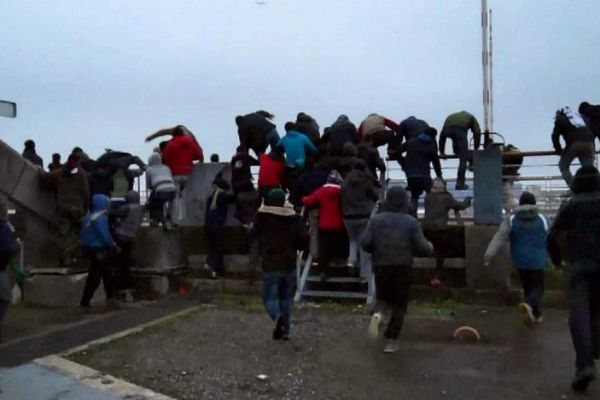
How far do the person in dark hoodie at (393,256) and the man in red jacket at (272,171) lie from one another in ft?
12.7

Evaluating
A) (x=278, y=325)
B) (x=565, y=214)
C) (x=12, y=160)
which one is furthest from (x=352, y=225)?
(x=12, y=160)

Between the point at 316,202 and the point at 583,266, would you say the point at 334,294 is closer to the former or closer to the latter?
the point at 316,202

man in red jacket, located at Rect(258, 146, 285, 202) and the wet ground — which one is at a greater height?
man in red jacket, located at Rect(258, 146, 285, 202)

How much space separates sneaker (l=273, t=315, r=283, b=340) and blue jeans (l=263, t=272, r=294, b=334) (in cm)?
4

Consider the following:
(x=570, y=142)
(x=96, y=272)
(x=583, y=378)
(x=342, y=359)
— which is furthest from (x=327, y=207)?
(x=583, y=378)

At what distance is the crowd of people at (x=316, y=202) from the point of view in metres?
8.80

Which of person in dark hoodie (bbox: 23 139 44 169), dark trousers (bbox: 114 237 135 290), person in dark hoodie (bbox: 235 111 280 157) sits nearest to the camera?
dark trousers (bbox: 114 237 135 290)

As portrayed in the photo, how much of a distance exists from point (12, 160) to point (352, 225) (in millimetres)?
5765

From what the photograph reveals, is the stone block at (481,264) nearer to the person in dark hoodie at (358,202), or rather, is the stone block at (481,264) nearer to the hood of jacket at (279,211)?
the person in dark hoodie at (358,202)

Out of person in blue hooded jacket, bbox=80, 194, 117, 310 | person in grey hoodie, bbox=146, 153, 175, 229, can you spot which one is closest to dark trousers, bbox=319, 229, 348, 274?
person in grey hoodie, bbox=146, 153, 175, 229

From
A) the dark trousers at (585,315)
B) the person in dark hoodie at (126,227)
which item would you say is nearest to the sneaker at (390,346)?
the dark trousers at (585,315)

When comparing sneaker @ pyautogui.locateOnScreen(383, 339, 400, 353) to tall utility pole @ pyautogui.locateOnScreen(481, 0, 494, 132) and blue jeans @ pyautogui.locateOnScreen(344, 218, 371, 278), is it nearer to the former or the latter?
blue jeans @ pyautogui.locateOnScreen(344, 218, 371, 278)

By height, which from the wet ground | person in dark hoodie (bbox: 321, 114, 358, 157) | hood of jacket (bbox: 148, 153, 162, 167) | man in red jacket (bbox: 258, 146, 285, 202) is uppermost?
person in dark hoodie (bbox: 321, 114, 358, 157)

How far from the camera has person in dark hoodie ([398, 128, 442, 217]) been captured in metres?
12.1
